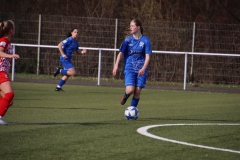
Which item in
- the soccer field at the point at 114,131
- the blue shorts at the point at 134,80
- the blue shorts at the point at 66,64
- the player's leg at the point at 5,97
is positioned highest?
the blue shorts at the point at 66,64

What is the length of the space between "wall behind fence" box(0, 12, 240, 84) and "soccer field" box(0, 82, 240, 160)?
9.45m

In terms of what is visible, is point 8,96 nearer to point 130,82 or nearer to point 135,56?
point 130,82

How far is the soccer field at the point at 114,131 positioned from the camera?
737 cm

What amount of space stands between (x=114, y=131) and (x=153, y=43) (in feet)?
56.1

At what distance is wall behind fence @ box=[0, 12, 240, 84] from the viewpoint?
83.4 ft

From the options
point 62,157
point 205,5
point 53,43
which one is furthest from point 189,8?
point 62,157

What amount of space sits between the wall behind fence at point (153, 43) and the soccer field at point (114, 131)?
9.45m

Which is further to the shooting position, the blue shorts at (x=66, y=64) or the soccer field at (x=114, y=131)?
the blue shorts at (x=66, y=64)

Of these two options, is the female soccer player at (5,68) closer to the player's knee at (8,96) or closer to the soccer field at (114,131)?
the player's knee at (8,96)

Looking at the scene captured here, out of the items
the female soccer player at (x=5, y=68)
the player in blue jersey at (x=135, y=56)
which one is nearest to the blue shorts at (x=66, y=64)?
the player in blue jersey at (x=135, y=56)

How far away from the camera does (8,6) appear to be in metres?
32.3

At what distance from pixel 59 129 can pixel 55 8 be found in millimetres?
25863

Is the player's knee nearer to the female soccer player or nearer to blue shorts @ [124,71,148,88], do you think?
the female soccer player

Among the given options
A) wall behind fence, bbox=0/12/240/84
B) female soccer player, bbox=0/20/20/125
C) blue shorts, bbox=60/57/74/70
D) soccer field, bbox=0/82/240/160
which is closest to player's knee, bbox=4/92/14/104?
female soccer player, bbox=0/20/20/125
